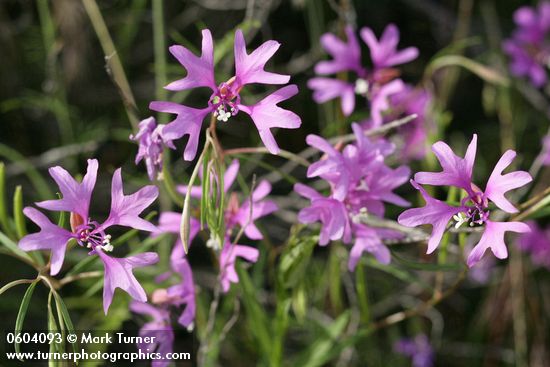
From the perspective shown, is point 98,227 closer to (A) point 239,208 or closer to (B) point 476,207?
(A) point 239,208

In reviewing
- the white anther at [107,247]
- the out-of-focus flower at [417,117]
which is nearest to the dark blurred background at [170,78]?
the out-of-focus flower at [417,117]

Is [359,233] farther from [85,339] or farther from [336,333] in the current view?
[85,339]

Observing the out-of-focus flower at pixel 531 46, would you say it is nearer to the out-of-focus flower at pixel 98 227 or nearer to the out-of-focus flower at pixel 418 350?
the out-of-focus flower at pixel 418 350

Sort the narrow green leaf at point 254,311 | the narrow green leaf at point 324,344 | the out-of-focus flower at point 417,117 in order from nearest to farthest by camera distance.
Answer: the narrow green leaf at point 254,311
the narrow green leaf at point 324,344
the out-of-focus flower at point 417,117

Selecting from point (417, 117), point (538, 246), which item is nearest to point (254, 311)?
point (417, 117)

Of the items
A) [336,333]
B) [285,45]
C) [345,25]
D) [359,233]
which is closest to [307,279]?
[336,333]

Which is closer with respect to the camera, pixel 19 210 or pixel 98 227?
pixel 98 227
